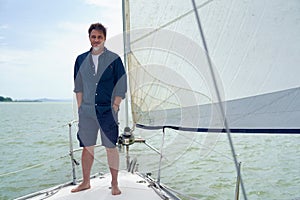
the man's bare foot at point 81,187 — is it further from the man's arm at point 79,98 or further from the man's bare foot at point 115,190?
the man's arm at point 79,98

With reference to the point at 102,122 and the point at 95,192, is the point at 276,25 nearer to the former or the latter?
the point at 102,122

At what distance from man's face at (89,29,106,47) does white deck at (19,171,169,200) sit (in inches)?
36.0

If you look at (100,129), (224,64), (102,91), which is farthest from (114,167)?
(224,64)

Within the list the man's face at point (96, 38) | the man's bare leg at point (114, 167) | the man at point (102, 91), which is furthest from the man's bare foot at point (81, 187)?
the man's face at point (96, 38)

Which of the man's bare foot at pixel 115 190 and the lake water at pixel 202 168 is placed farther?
the lake water at pixel 202 168

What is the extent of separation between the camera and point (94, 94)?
2.03 m

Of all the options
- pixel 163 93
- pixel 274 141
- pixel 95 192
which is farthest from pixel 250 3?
pixel 274 141

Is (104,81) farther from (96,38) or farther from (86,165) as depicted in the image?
(86,165)

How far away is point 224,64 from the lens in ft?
6.96

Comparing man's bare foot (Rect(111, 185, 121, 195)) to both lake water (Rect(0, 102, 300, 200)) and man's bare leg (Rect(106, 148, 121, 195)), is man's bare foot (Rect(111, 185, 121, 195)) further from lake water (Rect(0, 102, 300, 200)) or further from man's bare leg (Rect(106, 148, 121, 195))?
lake water (Rect(0, 102, 300, 200))

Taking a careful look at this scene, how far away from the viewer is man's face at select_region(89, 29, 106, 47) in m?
1.98

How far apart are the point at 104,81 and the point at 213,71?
27.2 inches

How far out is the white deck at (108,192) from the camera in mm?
1946

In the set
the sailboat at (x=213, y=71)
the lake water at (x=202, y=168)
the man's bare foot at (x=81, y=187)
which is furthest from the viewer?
the lake water at (x=202, y=168)
